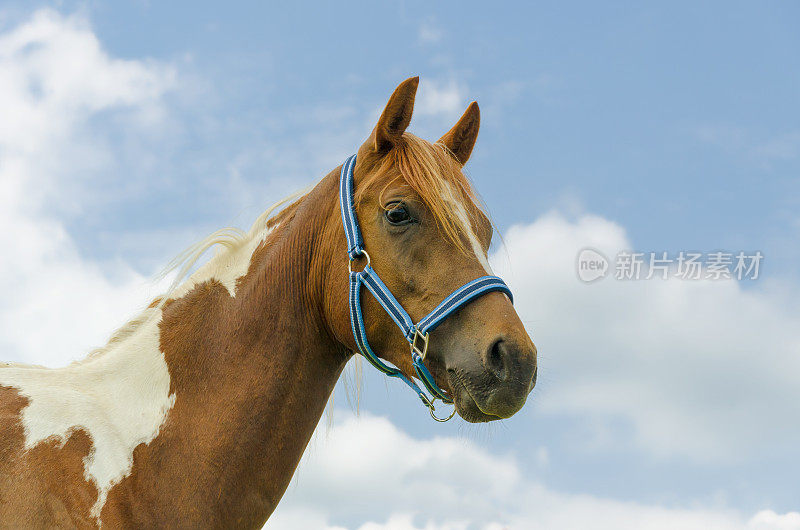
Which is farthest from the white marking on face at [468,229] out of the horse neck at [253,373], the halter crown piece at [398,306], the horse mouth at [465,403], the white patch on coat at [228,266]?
the white patch on coat at [228,266]

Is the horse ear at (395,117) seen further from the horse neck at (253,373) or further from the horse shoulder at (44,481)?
the horse shoulder at (44,481)

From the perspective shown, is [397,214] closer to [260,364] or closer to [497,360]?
[497,360]

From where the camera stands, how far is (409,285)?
3898 mm

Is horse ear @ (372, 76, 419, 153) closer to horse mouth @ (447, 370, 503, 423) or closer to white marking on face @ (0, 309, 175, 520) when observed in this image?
horse mouth @ (447, 370, 503, 423)

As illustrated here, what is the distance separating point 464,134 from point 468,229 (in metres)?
1.29

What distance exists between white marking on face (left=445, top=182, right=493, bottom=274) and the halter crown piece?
149 millimetres

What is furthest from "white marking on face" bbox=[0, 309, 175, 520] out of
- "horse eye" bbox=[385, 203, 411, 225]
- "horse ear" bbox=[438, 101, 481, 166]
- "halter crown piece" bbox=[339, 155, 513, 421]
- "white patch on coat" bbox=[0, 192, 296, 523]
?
"horse ear" bbox=[438, 101, 481, 166]

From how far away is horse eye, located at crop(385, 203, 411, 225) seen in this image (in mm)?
3987

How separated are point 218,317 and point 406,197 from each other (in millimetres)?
1403

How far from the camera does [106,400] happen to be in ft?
13.6

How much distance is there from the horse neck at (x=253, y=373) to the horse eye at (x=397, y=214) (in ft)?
1.44

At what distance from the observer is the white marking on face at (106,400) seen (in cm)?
387

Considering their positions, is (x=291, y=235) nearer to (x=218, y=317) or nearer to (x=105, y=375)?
(x=218, y=317)

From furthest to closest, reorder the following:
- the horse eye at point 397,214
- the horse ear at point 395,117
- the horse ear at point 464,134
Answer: the horse ear at point 464,134 → the horse ear at point 395,117 → the horse eye at point 397,214
